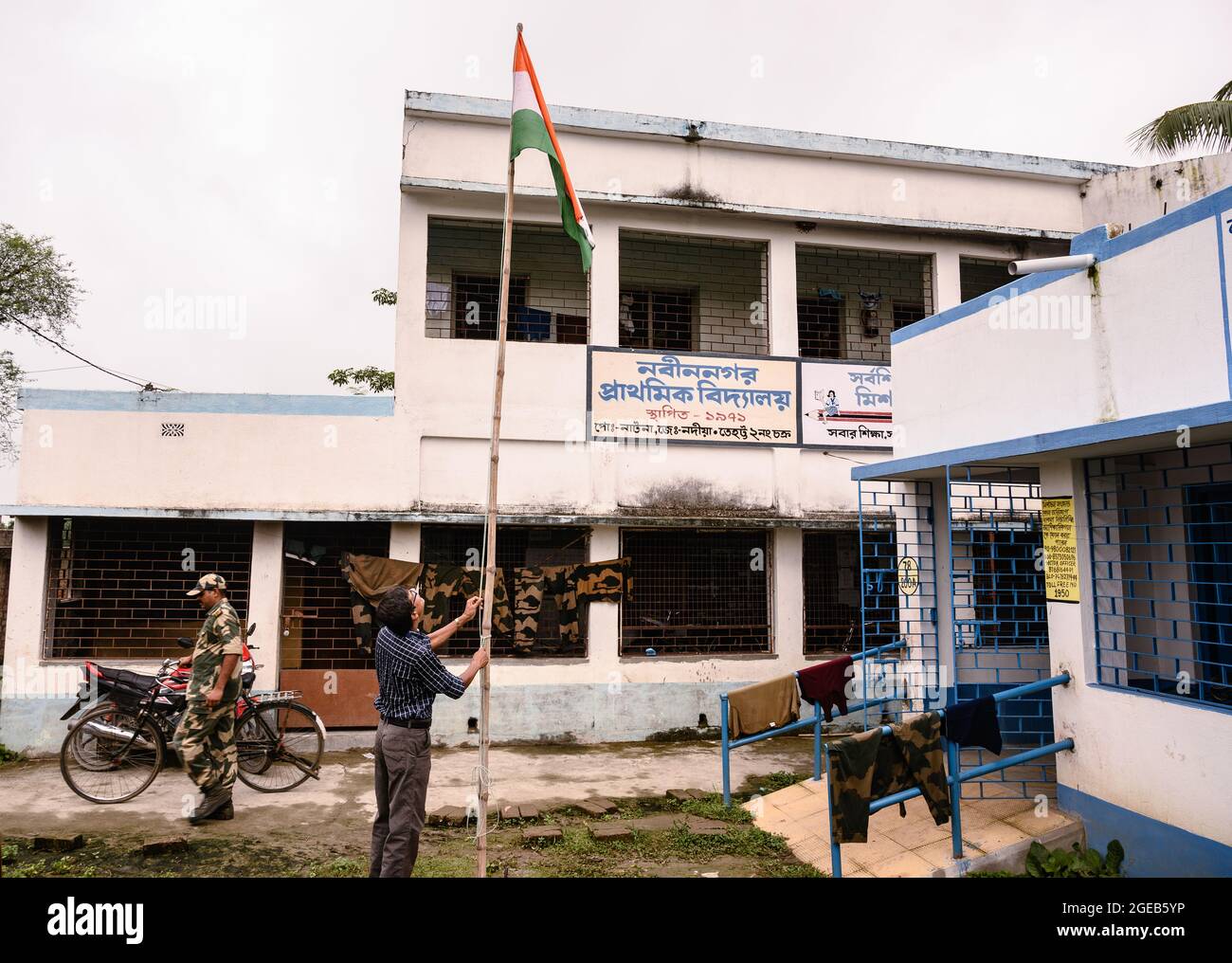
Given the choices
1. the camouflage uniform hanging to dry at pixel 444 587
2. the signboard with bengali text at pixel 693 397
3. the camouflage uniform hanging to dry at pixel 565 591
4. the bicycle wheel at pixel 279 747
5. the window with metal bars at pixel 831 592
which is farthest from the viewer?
the window with metal bars at pixel 831 592

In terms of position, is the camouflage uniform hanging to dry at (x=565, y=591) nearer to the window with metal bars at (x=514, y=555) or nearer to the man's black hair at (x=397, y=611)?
the window with metal bars at (x=514, y=555)

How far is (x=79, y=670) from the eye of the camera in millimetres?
8977

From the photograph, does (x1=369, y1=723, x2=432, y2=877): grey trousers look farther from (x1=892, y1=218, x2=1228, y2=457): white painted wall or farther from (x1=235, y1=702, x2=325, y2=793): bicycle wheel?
(x1=892, y1=218, x2=1228, y2=457): white painted wall

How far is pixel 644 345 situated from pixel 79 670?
8090 mm

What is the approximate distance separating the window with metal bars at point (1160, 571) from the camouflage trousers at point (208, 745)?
6.84m

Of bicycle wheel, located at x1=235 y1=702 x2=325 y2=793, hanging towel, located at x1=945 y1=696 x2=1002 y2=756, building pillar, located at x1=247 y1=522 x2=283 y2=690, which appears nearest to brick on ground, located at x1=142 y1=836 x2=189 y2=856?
bicycle wheel, located at x1=235 y1=702 x2=325 y2=793

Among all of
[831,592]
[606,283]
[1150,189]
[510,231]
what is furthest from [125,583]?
[1150,189]

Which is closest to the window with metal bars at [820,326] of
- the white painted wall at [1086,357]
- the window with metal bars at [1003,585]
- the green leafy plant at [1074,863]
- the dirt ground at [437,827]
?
the window with metal bars at [1003,585]

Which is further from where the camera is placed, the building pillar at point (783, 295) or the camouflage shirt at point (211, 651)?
the building pillar at point (783, 295)

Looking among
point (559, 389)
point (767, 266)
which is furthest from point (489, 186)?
point (767, 266)

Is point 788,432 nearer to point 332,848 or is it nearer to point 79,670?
point 332,848

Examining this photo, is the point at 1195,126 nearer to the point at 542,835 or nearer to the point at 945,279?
the point at 945,279

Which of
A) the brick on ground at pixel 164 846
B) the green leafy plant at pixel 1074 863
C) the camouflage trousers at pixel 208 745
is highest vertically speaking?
the camouflage trousers at pixel 208 745

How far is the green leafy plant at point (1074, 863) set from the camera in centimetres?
514
